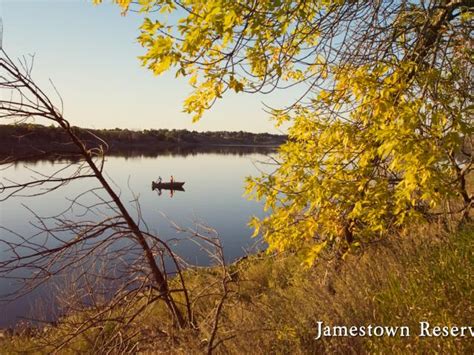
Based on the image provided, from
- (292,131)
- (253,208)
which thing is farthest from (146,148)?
(292,131)

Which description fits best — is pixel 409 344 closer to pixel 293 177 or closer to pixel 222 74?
pixel 293 177

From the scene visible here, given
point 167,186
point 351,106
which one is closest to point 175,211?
point 167,186

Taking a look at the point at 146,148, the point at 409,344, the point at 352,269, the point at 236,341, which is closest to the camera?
the point at 409,344

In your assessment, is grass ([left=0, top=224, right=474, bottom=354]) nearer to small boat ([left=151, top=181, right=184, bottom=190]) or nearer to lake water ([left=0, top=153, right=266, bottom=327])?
lake water ([left=0, top=153, right=266, bottom=327])

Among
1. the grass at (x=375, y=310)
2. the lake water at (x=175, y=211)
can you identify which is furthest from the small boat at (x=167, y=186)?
the grass at (x=375, y=310)

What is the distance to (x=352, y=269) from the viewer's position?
200 inches

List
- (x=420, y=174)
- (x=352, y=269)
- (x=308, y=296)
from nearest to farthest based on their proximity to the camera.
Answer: (x=420, y=174), (x=308, y=296), (x=352, y=269)

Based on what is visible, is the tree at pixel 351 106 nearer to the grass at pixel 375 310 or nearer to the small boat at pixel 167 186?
the grass at pixel 375 310

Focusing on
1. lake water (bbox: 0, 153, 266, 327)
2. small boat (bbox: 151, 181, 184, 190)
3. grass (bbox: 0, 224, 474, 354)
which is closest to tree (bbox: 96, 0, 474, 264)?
grass (bbox: 0, 224, 474, 354)

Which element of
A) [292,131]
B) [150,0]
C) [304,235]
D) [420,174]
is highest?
[150,0]

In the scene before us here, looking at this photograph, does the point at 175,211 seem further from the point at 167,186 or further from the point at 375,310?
the point at 375,310

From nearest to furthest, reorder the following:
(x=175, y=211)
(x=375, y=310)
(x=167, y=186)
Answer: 1. (x=375, y=310)
2. (x=175, y=211)
3. (x=167, y=186)

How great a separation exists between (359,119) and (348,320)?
89.0 inches

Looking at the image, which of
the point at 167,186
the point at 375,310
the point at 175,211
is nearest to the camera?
the point at 375,310
